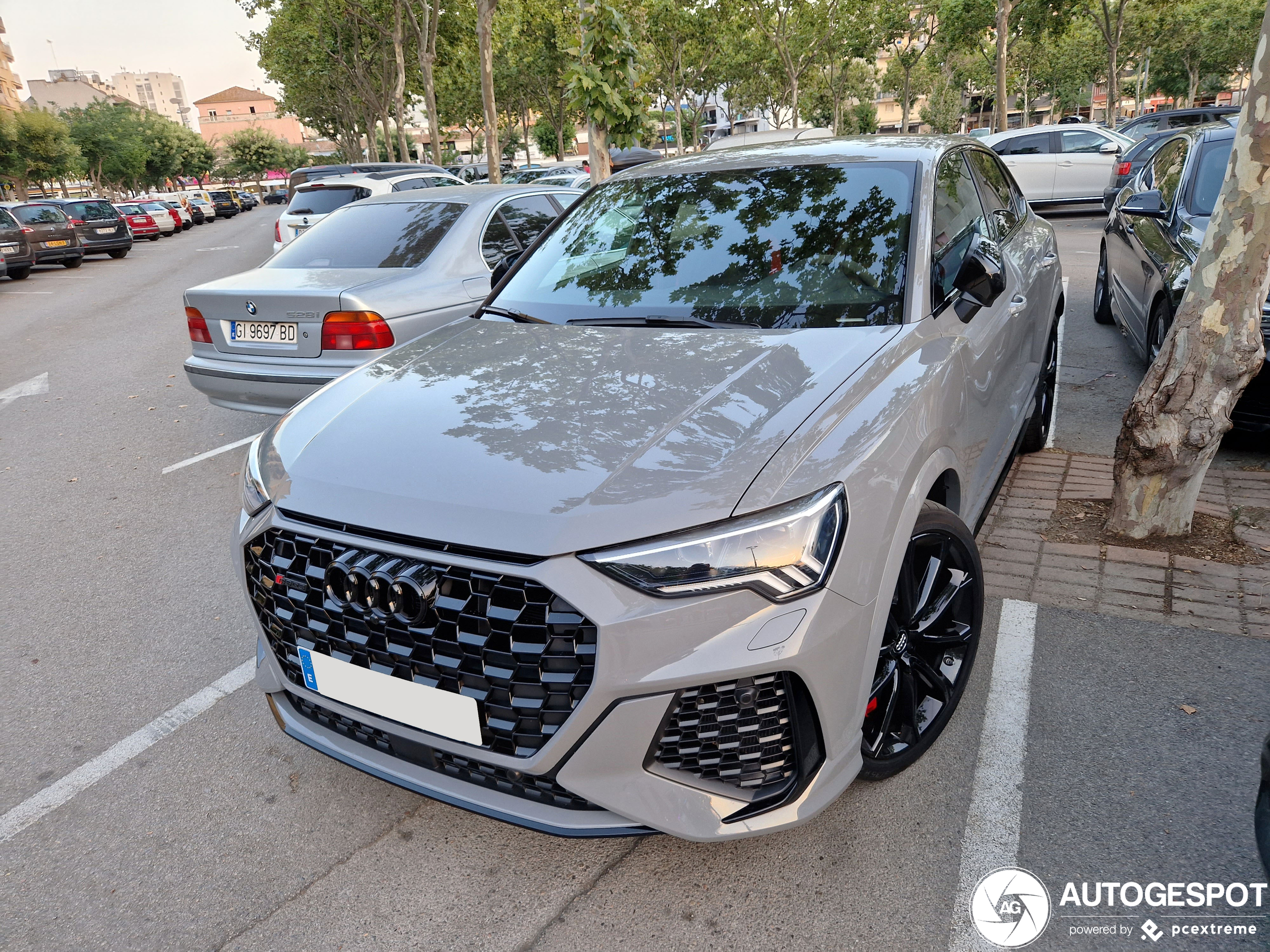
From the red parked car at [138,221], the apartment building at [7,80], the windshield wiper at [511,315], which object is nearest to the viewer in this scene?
the windshield wiper at [511,315]

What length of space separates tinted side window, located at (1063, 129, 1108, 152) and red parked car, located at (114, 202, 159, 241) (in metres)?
28.9

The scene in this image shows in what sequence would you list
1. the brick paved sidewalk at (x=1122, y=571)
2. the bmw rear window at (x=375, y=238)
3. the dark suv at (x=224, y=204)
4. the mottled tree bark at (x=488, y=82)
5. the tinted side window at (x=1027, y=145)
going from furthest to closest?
the dark suv at (x=224, y=204)
the mottled tree bark at (x=488, y=82)
the tinted side window at (x=1027, y=145)
the bmw rear window at (x=375, y=238)
the brick paved sidewalk at (x=1122, y=571)

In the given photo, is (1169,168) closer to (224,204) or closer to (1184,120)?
(1184,120)

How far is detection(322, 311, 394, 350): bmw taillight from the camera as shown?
5051 millimetres

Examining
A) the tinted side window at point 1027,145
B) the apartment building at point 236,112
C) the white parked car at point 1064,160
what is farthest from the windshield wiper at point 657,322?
the apartment building at point 236,112

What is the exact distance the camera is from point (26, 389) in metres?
8.27

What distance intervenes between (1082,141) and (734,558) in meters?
A: 17.9

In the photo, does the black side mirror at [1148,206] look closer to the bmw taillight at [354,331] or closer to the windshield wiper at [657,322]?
the windshield wiper at [657,322]

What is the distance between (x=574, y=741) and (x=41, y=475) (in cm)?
538

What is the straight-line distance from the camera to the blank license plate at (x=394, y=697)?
1992 mm

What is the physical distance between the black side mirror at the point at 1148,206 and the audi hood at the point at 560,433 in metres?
3.91

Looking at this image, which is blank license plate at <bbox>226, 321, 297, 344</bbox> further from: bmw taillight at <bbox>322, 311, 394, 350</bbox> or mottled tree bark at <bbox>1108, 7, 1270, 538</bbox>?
mottled tree bark at <bbox>1108, 7, 1270, 538</bbox>

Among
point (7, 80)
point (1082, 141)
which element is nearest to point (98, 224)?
point (1082, 141)

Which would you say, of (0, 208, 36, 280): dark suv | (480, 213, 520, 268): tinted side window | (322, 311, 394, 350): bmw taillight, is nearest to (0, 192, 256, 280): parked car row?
(0, 208, 36, 280): dark suv
